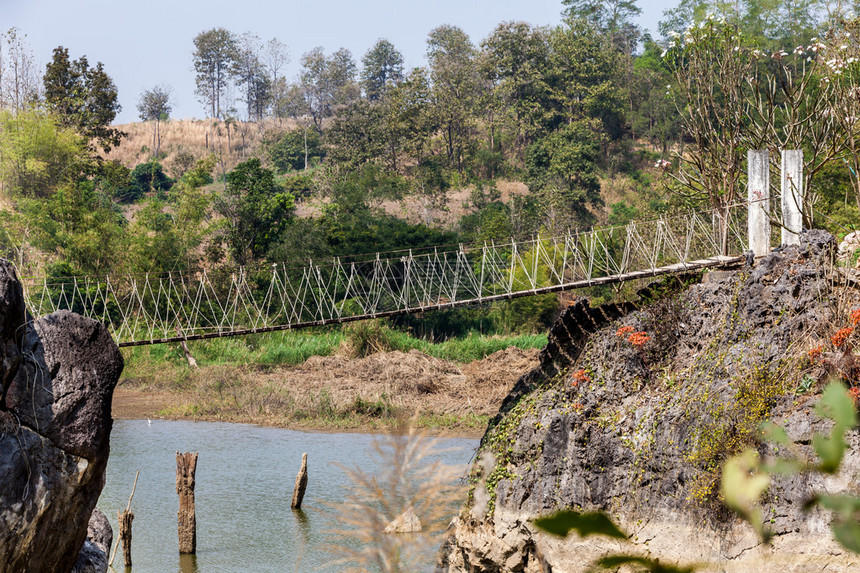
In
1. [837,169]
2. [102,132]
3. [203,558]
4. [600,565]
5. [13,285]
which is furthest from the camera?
[102,132]

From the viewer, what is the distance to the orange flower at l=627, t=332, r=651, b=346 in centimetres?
652

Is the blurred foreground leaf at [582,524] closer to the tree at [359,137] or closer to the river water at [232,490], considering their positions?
the river water at [232,490]

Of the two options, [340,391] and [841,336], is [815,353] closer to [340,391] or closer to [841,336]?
[841,336]

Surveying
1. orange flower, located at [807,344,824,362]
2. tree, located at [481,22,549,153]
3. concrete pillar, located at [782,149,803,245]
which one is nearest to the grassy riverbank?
concrete pillar, located at [782,149,803,245]

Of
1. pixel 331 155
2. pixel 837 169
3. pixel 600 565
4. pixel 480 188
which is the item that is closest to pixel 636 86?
pixel 480 188

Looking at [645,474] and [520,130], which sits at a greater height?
[520,130]

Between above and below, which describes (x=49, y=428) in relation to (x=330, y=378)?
above

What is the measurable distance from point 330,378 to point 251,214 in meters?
6.95

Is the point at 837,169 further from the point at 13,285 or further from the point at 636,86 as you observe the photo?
the point at 636,86

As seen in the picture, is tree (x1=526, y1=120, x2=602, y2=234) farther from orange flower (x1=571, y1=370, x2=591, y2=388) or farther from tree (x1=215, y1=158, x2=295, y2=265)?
orange flower (x1=571, y1=370, x2=591, y2=388)

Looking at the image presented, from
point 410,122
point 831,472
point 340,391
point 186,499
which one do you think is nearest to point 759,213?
point 186,499

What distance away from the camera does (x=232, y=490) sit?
1028 centimetres

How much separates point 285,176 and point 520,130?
8715mm

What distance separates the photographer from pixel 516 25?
3284 cm
